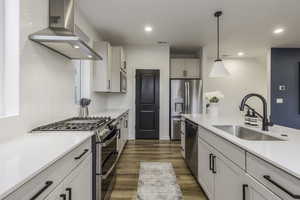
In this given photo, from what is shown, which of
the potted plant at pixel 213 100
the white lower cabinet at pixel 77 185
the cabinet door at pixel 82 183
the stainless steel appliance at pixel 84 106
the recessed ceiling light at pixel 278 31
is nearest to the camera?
the white lower cabinet at pixel 77 185

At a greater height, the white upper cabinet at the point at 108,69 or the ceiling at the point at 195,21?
the ceiling at the point at 195,21

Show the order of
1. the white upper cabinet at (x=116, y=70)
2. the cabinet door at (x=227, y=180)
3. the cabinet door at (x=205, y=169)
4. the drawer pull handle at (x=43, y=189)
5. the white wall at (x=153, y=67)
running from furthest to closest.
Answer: the white wall at (x=153, y=67), the white upper cabinet at (x=116, y=70), the cabinet door at (x=205, y=169), the cabinet door at (x=227, y=180), the drawer pull handle at (x=43, y=189)

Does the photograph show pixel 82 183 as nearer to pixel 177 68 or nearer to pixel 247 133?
pixel 247 133

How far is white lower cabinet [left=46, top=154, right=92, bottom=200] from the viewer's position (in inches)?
43.8

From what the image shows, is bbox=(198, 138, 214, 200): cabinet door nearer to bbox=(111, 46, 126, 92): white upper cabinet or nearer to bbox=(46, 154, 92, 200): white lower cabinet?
bbox=(46, 154, 92, 200): white lower cabinet

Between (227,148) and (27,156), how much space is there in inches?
54.2

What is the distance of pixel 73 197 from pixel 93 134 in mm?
549

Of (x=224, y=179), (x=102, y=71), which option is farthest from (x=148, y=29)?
(x=224, y=179)

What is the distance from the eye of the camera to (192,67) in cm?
601

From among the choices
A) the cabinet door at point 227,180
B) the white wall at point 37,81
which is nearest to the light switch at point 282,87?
the cabinet door at point 227,180

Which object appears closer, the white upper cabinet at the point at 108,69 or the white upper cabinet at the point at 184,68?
the white upper cabinet at the point at 108,69

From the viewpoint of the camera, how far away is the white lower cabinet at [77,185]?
111cm

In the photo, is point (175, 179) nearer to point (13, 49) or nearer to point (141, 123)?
point (13, 49)

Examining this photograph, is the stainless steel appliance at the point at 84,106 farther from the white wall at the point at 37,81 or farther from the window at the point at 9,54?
the window at the point at 9,54
